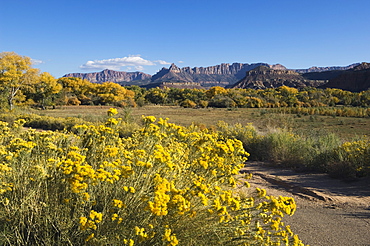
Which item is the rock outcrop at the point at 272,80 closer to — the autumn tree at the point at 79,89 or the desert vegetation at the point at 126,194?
the autumn tree at the point at 79,89

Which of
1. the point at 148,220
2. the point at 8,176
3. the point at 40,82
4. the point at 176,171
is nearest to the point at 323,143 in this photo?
the point at 176,171

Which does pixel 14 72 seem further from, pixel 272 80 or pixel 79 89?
pixel 272 80

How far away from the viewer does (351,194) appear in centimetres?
607

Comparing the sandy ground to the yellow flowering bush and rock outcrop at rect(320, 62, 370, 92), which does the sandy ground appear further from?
rock outcrop at rect(320, 62, 370, 92)

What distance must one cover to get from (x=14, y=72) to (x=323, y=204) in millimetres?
35790

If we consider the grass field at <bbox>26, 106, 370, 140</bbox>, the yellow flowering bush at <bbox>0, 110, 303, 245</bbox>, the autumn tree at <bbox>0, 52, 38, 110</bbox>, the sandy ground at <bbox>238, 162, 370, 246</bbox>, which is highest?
the autumn tree at <bbox>0, 52, 38, 110</bbox>

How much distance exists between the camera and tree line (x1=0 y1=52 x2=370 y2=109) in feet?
109

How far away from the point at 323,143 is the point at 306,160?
1.19m

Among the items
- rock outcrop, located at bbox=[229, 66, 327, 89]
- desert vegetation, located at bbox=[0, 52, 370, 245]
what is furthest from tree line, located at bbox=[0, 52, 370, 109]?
rock outcrop, located at bbox=[229, 66, 327, 89]

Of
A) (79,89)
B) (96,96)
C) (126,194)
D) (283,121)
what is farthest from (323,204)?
(79,89)

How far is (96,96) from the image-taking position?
223ft

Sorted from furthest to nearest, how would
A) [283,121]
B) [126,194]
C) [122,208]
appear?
[283,121] → [126,194] → [122,208]

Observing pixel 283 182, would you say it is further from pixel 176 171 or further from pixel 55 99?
pixel 55 99

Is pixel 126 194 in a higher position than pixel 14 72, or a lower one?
lower
